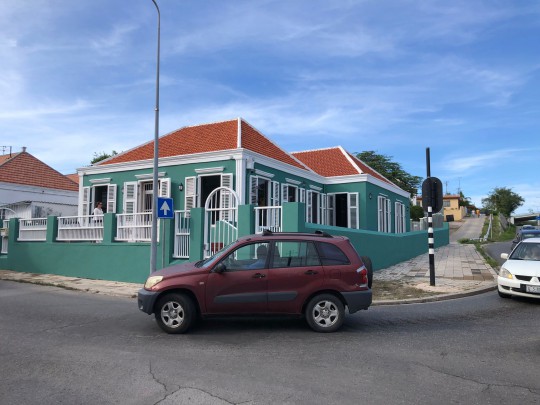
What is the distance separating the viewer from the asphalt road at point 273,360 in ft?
14.2

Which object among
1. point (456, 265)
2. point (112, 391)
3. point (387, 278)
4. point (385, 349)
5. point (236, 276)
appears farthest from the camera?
point (456, 265)

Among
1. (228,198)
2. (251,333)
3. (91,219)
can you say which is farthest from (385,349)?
(91,219)

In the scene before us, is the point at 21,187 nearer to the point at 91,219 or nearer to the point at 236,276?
the point at 91,219

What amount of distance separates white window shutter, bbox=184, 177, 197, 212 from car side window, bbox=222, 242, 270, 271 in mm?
10241

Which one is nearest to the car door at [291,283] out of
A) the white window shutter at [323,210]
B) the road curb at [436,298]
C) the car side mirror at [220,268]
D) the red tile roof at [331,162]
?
the car side mirror at [220,268]

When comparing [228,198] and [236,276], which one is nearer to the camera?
[236,276]

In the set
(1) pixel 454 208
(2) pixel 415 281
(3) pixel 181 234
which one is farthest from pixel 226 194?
(1) pixel 454 208

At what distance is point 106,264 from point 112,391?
1112 cm

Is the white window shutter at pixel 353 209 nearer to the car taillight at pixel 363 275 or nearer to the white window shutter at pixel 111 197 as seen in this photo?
the white window shutter at pixel 111 197

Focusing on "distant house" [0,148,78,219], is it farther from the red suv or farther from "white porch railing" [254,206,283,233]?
the red suv

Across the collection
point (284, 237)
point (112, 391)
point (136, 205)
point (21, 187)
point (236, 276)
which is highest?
point (21, 187)

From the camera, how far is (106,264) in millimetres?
14812

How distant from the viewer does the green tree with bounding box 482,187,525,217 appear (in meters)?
89.1

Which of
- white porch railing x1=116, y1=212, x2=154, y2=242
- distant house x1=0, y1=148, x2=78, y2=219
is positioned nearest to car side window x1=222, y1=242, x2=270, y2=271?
white porch railing x1=116, y1=212, x2=154, y2=242
